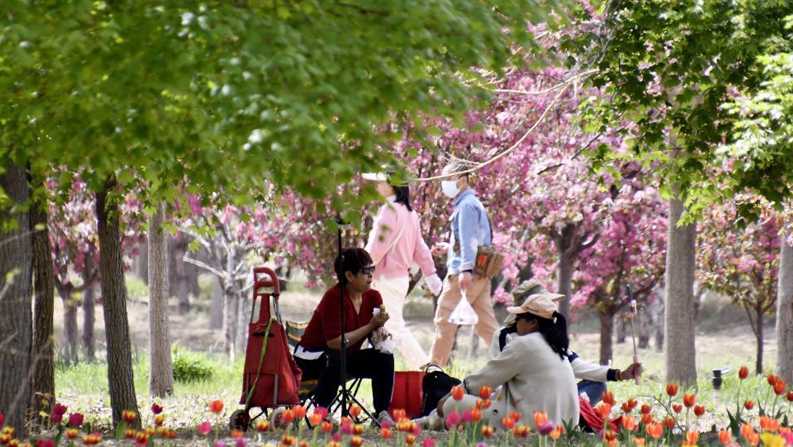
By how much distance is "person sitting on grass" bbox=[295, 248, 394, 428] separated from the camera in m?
9.23

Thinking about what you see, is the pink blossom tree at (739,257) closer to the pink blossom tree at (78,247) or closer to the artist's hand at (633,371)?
the pink blossom tree at (78,247)

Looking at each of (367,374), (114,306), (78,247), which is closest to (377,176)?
(367,374)

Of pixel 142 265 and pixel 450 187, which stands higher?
pixel 450 187

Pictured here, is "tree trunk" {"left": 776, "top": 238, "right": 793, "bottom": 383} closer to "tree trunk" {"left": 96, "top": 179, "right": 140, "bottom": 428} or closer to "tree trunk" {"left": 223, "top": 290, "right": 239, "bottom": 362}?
"tree trunk" {"left": 96, "top": 179, "right": 140, "bottom": 428}

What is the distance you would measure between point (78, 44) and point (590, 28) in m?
6.11

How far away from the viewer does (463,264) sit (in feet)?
40.4

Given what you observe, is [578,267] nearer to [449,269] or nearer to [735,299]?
[735,299]

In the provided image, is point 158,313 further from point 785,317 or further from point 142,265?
point 142,265

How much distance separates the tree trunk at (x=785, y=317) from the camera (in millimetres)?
13758

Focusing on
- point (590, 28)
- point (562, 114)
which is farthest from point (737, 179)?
point (562, 114)

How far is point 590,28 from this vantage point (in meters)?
10.9

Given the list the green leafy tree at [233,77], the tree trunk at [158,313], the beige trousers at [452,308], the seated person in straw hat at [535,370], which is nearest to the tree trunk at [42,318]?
the tree trunk at [158,313]

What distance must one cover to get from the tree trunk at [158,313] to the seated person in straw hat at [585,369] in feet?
12.9

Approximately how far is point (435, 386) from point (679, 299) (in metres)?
4.81
